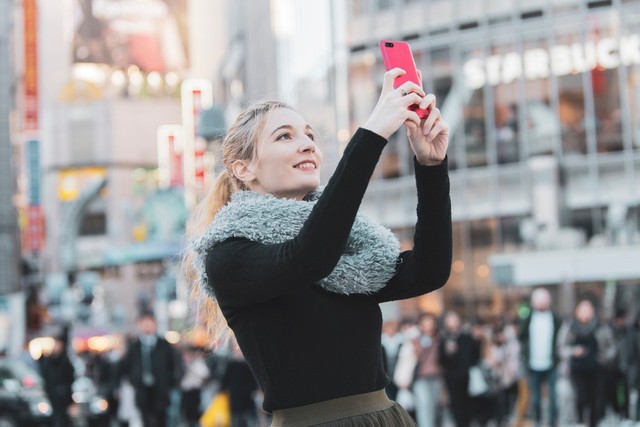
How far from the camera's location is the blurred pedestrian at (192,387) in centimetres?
1594

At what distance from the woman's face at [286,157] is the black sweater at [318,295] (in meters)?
0.23

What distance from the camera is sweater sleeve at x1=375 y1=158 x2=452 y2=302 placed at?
2.82 meters

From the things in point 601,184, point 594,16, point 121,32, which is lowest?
point 601,184

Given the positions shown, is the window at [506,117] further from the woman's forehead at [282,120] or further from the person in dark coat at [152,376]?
the woman's forehead at [282,120]

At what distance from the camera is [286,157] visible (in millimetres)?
2887

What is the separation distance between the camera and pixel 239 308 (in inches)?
110

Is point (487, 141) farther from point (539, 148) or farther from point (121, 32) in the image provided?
point (121, 32)

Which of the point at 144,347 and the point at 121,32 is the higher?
the point at 121,32

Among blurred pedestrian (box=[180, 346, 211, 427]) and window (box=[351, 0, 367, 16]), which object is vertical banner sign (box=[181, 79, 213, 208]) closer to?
window (box=[351, 0, 367, 16])

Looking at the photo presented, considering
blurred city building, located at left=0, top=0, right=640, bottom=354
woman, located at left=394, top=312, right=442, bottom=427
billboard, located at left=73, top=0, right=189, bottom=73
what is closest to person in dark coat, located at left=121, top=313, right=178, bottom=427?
woman, located at left=394, top=312, right=442, bottom=427

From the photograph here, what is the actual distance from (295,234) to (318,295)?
16cm

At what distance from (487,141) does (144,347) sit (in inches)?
761

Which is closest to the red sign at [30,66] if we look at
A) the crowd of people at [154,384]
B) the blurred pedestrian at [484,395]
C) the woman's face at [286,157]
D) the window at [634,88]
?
the window at [634,88]

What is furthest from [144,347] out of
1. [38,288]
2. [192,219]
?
[38,288]
